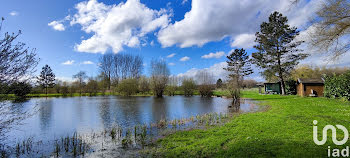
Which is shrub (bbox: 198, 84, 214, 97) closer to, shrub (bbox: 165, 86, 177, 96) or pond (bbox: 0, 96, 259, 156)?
shrub (bbox: 165, 86, 177, 96)

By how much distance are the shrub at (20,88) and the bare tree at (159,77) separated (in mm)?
37677

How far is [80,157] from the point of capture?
6133 millimetres

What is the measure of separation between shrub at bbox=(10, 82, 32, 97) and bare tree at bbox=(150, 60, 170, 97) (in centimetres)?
3768

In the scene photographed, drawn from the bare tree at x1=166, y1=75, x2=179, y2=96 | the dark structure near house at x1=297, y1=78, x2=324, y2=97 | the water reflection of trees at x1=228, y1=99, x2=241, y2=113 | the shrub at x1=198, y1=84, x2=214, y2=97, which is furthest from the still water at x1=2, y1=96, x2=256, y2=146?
the bare tree at x1=166, y1=75, x2=179, y2=96

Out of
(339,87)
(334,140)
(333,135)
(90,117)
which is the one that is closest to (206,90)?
(339,87)

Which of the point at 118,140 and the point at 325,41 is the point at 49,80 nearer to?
the point at 118,140

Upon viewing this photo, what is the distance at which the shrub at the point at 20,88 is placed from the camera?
5574mm

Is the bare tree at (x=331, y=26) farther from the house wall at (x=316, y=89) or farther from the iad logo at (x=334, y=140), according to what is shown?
the house wall at (x=316, y=89)

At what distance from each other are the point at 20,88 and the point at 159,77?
39.7 metres

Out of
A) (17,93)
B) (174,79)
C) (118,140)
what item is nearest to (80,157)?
(118,140)

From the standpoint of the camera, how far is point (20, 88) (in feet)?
18.8

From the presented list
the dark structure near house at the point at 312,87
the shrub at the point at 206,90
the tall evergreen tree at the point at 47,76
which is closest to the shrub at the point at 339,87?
the dark structure near house at the point at 312,87

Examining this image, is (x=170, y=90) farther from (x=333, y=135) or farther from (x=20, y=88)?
(x=333, y=135)

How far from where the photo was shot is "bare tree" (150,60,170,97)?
43.8 meters
